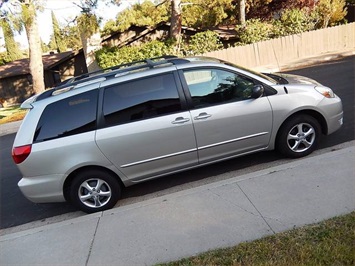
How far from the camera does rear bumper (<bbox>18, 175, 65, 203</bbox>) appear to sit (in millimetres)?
3898

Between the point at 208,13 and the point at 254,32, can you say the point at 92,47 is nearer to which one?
the point at 208,13

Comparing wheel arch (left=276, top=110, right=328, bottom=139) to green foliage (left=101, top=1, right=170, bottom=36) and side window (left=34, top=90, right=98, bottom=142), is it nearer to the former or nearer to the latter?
side window (left=34, top=90, right=98, bottom=142)

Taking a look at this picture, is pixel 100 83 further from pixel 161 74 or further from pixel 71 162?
pixel 71 162

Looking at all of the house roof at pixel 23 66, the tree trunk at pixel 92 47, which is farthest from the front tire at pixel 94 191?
the house roof at pixel 23 66

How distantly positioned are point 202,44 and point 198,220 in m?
15.8

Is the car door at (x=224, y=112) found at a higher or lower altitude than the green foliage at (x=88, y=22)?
lower

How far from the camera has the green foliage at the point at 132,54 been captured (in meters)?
16.8

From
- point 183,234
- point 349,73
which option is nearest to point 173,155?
point 183,234

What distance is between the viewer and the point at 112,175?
4.07m

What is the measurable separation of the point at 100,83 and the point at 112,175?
1225 millimetres

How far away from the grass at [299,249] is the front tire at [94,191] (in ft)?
5.35

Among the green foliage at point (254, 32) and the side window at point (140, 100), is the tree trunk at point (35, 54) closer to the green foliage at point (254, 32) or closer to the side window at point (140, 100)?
the green foliage at point (254, 32)

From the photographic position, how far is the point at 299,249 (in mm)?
2562

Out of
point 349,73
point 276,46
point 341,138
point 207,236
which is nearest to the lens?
point 207,236
